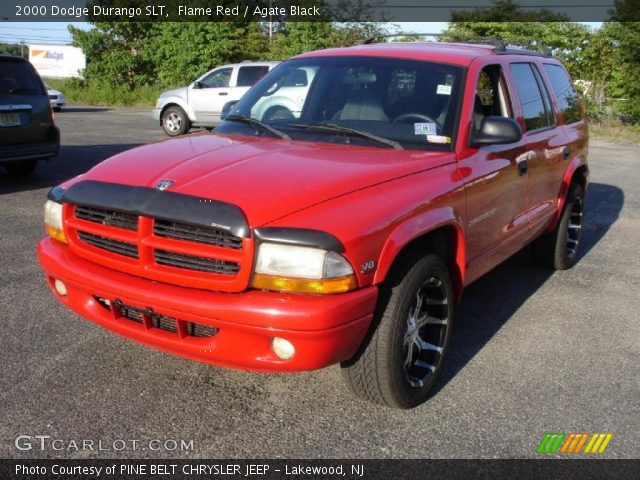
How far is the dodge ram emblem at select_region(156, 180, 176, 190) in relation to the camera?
298 centimetres

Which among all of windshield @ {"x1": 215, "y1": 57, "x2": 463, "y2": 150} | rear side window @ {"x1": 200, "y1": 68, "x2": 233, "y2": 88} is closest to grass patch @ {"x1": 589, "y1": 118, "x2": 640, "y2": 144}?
rear side window @ {"x1": 200, "y1": 68, "x2": 233, "y2": 88}

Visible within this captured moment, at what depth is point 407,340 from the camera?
3250 mm

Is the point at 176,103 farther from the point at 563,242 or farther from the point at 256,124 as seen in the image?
the point at 256,124

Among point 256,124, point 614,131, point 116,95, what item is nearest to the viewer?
point 256,124

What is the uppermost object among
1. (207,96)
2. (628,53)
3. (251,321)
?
(628,53)

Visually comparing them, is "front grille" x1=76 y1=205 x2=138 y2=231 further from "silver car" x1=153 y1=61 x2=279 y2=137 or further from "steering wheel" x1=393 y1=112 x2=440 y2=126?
"silver car" x1=153 y1=61 x2=279 y2=137

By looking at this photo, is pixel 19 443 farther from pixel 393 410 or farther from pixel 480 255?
pixel 480 255

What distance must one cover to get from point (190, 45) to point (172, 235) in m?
31.1

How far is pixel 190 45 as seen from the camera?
3194 centimetres

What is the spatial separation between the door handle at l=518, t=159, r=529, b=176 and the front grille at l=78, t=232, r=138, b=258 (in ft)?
8.51

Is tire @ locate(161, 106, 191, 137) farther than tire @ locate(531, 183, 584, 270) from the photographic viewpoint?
Yes

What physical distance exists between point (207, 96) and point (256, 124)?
1326cm

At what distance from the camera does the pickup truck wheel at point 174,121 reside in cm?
1721

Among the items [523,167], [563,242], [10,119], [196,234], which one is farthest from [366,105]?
[10,119]
